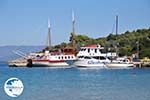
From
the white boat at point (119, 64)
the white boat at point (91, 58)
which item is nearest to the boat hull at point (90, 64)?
the white boat at point (91, 58)

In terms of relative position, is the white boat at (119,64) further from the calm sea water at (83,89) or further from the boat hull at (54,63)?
the calm sea water at (83,89)

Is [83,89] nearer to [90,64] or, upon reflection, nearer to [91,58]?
[90,64]

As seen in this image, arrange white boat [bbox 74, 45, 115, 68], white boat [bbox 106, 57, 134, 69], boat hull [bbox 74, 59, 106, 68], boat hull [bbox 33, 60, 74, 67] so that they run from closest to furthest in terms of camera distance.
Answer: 1. white boat [bbox 106, 57, 134, 69]
2. boat hull [bbox 74, 59, 106, 68]
3. white boat [bbox 74, 45, 115, 68]
4. boat hull [bbox 33, 60, 74, 67]

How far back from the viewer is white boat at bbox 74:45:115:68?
277 ft

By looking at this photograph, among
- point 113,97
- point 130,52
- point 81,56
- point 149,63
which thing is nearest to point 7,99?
point 113,97

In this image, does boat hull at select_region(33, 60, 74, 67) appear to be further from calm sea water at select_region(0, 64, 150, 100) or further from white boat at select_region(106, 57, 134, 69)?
calm sea water at select_region(0, 64, 150, 100)

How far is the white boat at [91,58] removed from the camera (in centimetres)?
8450

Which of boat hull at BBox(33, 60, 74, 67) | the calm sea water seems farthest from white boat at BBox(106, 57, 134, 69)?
the calm sea water

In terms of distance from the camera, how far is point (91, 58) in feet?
280

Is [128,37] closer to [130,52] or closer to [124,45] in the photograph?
[124,45]

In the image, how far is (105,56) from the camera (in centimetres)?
8925

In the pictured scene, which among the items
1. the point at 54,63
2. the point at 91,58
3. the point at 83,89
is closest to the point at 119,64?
the point at 91,58

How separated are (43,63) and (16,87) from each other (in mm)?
81135

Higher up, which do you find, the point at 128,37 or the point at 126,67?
the point at 128,37
